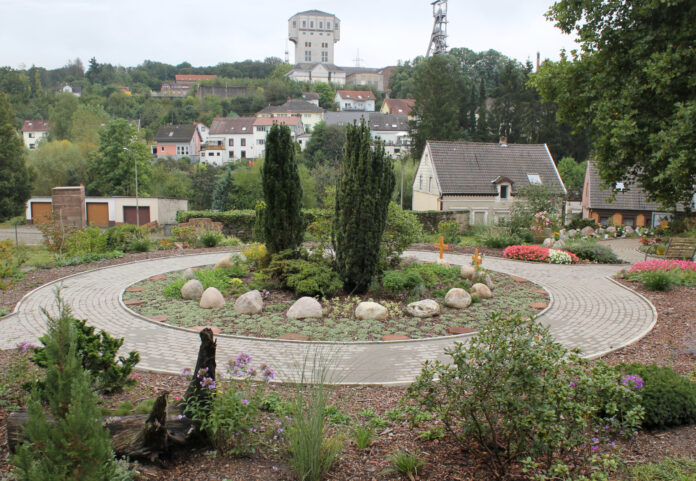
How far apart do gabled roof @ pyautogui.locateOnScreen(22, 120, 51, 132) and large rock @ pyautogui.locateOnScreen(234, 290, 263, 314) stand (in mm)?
105434

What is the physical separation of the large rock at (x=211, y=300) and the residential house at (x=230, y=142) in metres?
83.2

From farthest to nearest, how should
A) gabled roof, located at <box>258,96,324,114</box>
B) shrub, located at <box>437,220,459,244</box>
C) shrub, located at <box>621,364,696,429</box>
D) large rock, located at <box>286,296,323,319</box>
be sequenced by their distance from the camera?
1. gabled roof, located at <box>258,96,324,114</box>
2. shrub, located at <box>437,220,459,244</box>
3. large rock, located at <box>286,296,323,319</box>
4. shrub, located at <box>621,364,696,429</box>

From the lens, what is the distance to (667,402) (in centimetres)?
510

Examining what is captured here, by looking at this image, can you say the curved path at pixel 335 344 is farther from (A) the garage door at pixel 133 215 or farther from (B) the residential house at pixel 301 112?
(B) the residential house at pixel 301 112

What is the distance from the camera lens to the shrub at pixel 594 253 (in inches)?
674

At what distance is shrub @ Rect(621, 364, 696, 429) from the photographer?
5055 mm

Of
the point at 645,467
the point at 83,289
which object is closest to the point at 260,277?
the point at 83,289

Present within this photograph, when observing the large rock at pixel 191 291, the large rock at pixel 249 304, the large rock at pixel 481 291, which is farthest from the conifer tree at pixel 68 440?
the large rock at pixel 481 291

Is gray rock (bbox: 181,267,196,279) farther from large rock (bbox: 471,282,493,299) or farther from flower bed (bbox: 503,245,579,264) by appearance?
flower bed (bbox: 503,245,579,264)

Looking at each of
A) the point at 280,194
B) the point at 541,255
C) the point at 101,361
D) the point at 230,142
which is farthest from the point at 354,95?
the point at 101,361

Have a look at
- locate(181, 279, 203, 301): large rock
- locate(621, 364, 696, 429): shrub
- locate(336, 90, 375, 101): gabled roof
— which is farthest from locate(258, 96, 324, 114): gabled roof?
locate(621, 364, 696, 429): shrub

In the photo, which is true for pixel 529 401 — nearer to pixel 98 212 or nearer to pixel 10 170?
pixel 98 212

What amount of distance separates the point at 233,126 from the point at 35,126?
41.1 meters

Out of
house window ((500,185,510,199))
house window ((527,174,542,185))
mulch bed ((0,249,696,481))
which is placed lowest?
mulch bed ((0,249,696,481))
